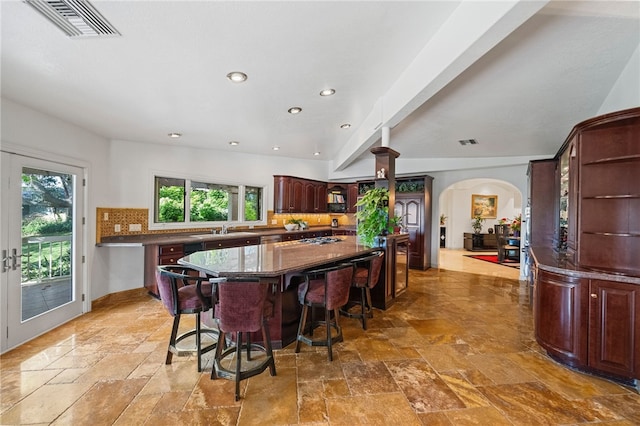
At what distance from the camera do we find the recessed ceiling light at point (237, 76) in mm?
2533

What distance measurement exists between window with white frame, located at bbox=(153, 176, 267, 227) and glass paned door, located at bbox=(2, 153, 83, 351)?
1.37 meters

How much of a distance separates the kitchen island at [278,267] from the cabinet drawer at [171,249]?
161 cm

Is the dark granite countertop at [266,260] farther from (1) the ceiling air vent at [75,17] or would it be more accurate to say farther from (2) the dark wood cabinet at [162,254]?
(1) the ceiling air vent at [75,17]

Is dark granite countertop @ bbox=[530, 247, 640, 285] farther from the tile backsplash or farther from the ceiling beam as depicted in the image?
the tile backsplash

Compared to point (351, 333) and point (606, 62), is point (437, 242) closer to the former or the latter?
point (351, 333)

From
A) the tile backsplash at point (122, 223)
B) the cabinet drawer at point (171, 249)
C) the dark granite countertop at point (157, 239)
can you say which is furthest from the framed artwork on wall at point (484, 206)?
the cabinet drawer at point (171, 249)

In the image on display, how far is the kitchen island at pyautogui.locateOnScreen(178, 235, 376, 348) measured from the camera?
229 centimetres

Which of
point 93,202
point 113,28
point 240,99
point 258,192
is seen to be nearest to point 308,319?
point 240,99

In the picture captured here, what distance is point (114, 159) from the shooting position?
14.9ft

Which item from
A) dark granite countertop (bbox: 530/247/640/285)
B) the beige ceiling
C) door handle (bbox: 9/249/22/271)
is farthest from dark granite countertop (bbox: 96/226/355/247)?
dark granite countertop (bbox: 530/247/640/285)

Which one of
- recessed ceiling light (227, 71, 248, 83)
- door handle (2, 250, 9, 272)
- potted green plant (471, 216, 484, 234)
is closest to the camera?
recessed ceiling light (227, 71, 248, 83)

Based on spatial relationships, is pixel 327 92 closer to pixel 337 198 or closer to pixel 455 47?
pixel 455 47

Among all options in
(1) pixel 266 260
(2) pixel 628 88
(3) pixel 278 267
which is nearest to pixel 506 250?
(2) pixel 628 88

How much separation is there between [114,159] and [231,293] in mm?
3954
